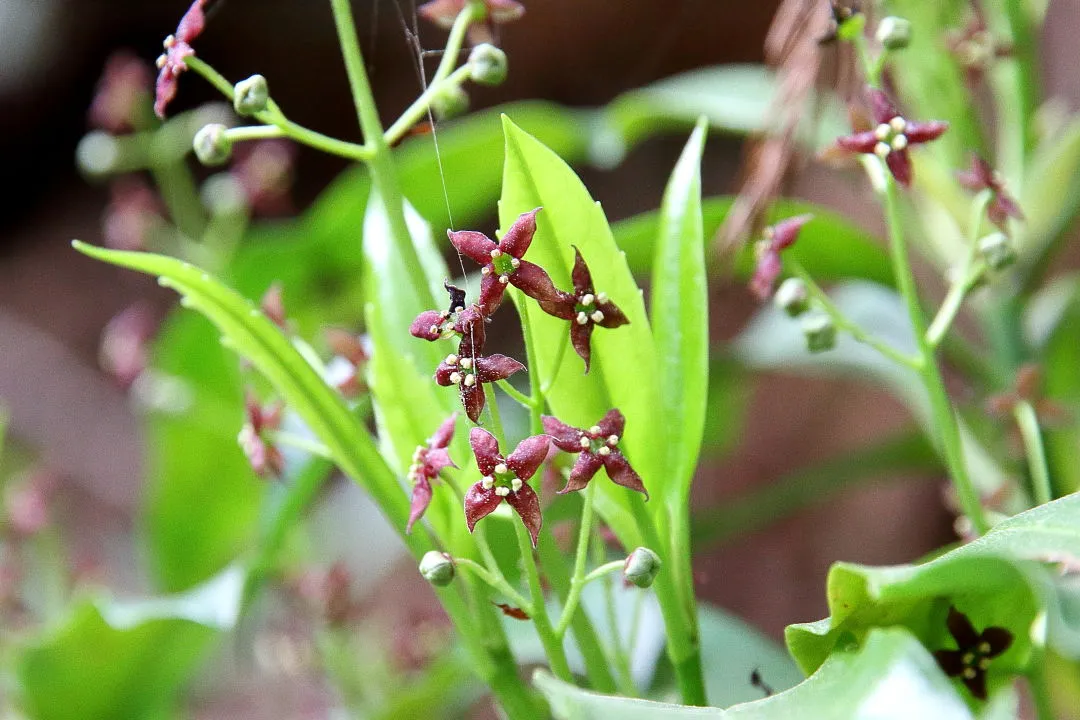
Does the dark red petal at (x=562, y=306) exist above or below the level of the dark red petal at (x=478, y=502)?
above

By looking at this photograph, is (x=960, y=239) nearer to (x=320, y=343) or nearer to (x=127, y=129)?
(x=320, y=343)

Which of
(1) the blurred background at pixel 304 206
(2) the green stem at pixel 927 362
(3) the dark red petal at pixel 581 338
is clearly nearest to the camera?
(3) the dark red petal at pixel 581 338

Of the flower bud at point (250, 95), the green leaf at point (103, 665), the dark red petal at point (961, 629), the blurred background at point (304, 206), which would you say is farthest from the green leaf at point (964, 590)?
the blurred background at point (304, 206)

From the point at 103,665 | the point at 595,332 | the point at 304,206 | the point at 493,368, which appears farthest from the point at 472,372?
the point at 304,206

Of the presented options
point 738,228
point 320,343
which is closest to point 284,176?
point 320,343

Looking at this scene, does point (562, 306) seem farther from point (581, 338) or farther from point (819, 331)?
point (819, 331)

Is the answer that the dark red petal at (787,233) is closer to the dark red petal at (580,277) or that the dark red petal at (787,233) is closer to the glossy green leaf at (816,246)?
the dark red petal at (580,277)

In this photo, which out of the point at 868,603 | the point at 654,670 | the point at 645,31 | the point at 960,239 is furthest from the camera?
the point at 645,31
